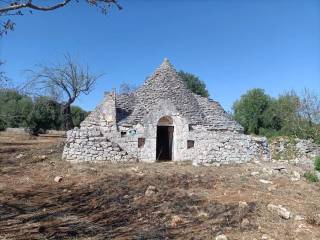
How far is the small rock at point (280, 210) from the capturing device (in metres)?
6.97

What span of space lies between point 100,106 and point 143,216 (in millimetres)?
9969

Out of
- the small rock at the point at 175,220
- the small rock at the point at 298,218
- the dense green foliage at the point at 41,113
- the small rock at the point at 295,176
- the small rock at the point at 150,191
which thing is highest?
the dense green foliage at the point at 41,113

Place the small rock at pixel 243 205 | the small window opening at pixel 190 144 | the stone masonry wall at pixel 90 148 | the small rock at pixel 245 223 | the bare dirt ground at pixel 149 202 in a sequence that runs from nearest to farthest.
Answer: the bare dirt ground at pixel 149 202 < the small rock at pixel 245 223 < the small rock at pixel 243 205 < the stone masonry wall at pixel 90 148 < the small window opening at pixel 190 144

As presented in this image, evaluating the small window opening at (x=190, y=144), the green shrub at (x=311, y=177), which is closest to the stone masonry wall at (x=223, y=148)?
the small window opening at (x=190, y=144)

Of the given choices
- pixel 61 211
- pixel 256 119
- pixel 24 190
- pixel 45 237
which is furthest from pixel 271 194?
pixel 256 119

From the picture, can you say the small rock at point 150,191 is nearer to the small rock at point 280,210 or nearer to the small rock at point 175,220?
the small rock at point 175,220

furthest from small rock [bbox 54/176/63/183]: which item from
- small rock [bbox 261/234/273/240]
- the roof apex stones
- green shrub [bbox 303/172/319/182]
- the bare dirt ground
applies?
green shrub [bbox 303/172/319/182]

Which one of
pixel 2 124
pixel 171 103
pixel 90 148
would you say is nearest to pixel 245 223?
pixel 90 148

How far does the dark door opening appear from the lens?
661 inches

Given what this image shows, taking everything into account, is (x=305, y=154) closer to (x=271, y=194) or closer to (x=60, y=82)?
(x=271, y=194)

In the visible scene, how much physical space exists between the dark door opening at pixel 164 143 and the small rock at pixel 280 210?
9.50m

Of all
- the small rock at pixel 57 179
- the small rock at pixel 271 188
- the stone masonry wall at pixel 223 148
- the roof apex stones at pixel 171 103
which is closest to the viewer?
the small rock at pixel 271 188

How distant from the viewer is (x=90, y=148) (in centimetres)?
1377

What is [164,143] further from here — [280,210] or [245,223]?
[245,223]
